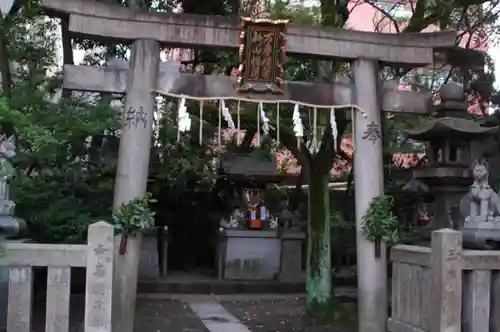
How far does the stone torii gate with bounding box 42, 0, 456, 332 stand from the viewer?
8.02 metres

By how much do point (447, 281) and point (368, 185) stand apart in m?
2.10

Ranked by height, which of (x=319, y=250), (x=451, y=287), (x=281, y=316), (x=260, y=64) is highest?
(x=260, y=64)

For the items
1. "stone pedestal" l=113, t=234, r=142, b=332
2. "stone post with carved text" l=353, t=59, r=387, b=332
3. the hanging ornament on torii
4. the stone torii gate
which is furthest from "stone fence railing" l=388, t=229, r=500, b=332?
"stone pedestal" l=113, t=234, r=142, b=332

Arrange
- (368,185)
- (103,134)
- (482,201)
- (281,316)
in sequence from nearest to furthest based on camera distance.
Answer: (368,185) < (482,201) < (281,316) < (103,134)

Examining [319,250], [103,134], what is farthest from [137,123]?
[319,250]

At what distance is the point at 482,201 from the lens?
29.8ft

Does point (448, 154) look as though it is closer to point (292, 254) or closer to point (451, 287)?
point (292, 254)

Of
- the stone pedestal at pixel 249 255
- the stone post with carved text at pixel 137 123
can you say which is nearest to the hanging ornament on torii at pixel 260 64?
the stone post with carved text at pixel 137 123

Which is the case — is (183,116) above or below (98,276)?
above

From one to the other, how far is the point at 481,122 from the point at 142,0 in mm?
6774

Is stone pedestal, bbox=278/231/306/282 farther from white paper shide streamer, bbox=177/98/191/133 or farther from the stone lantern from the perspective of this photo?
white paper shide streamer, bbox=177/98/191/133

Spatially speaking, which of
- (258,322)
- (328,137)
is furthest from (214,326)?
(328,137)

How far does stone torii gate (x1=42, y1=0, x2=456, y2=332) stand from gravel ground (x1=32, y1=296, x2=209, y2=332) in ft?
4.99

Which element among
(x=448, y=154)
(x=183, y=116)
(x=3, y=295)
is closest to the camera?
(x=3, y=295)
